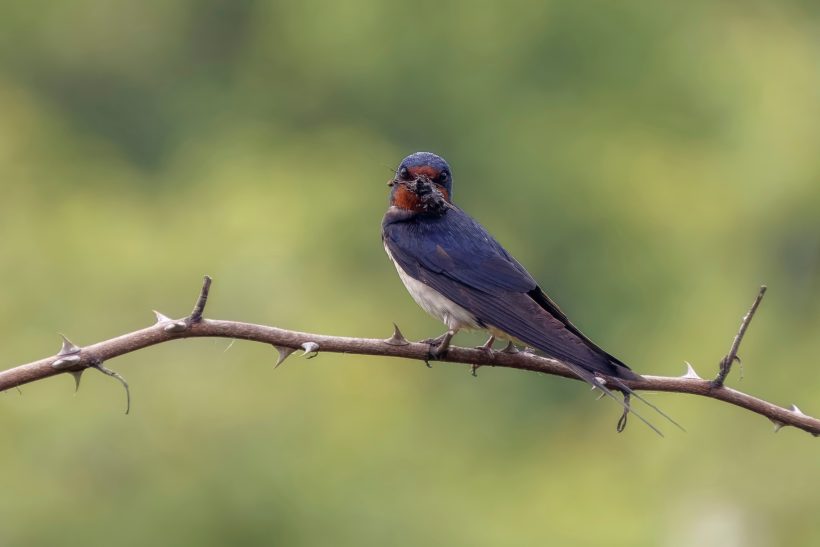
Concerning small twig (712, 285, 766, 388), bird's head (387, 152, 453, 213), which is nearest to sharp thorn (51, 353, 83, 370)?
small twig (712, 285, 766, 388)

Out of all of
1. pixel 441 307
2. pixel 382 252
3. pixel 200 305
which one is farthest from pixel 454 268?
pixel 382 252

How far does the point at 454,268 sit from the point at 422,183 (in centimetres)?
32

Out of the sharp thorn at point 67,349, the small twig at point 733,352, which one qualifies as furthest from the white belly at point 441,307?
the sharp thorn at point 67,349

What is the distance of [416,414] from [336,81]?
14.7 m

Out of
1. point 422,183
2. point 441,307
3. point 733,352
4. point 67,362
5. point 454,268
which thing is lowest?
point 67,362

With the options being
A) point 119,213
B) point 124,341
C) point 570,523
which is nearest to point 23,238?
point 119,213

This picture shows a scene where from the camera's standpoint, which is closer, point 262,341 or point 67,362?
point 67,362

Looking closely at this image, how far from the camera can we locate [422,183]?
4.94 metres

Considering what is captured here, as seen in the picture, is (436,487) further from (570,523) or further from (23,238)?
(23,238)

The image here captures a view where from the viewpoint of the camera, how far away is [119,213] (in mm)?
25859

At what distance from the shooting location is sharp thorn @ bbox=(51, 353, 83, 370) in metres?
3.16

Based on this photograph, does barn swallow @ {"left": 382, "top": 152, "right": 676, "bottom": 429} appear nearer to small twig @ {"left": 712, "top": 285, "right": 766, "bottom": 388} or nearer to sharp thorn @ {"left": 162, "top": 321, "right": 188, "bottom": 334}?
small twig @ {"left": 712, "top": 285, "right": 766, "bottom": 388}

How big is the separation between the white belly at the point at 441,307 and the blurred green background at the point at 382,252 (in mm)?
4052

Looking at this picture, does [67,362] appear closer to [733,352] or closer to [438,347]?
[438,347]
